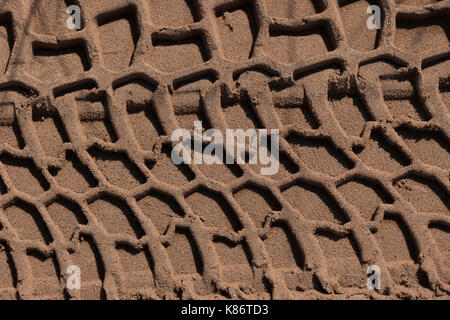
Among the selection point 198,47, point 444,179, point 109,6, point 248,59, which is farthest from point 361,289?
point 109,6

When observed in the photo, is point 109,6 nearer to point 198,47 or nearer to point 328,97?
point 198,47

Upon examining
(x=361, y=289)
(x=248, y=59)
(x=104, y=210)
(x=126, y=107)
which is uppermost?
(x=248, y=59)

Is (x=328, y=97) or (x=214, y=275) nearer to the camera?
(x=214, y=275)

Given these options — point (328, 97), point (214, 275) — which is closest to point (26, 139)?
point (214, 275)

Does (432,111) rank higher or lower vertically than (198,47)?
lower

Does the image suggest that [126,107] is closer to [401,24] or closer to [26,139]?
[26,139]

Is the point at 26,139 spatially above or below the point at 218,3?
below
